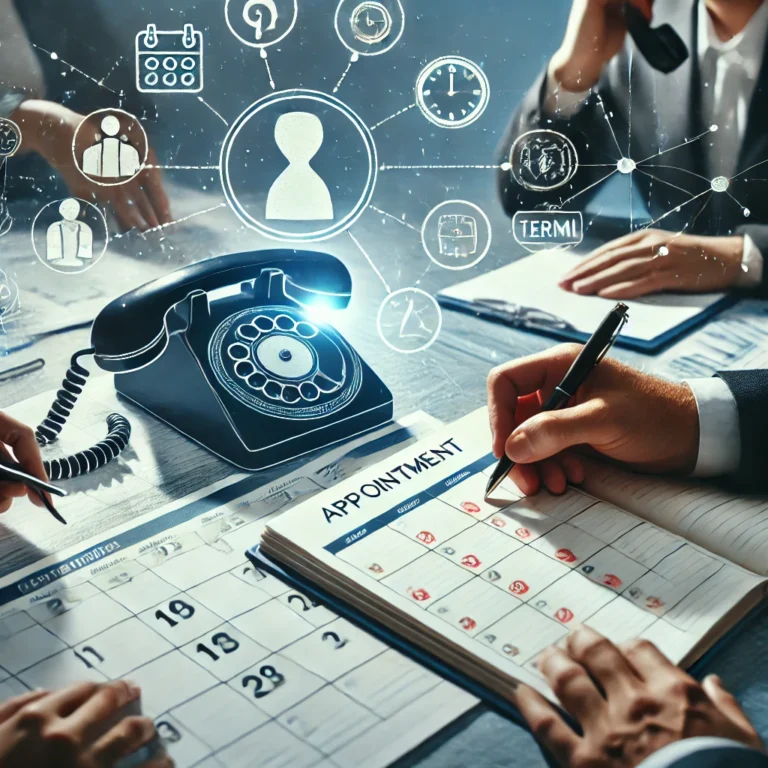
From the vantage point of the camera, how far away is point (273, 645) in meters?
0.54

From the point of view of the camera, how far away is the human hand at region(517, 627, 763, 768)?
462mm

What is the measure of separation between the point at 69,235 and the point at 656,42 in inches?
30.3

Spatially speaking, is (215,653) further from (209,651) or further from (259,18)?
(259,18)

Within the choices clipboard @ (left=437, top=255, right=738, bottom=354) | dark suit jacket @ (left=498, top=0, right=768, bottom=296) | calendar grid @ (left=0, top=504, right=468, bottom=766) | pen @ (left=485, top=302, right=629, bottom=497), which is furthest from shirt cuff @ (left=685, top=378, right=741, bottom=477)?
dark suit jacket @ (left=498, top=0, right=768, bottom=296)

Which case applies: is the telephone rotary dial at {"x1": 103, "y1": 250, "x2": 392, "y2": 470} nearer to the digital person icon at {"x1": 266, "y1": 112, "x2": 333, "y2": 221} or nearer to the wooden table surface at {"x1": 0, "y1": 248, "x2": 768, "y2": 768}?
the wooden table surface at {"x1": 0, "y1": 248, "x2": 768, "y2": 768}

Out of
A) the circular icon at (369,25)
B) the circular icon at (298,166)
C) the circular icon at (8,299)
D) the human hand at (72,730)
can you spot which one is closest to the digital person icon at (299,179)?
the circular icon at (298,166)

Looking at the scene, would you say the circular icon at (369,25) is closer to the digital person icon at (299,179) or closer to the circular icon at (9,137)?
Answer: the digital person icon at (299,179)

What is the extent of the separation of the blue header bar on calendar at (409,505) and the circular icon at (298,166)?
0.48 m

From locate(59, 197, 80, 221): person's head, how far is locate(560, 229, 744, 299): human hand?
0.60m

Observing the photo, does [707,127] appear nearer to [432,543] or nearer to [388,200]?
[388,200]

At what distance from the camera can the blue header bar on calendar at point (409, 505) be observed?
2.00ft

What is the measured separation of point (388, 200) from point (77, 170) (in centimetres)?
38

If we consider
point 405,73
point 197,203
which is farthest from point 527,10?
point 197,203

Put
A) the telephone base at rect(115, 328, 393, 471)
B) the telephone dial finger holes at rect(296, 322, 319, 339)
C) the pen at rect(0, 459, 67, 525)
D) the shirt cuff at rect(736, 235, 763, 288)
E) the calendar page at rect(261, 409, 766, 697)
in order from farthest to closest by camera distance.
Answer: the shirt cuff at rect(736, 235, 763, 288) < the telephone dial finger holes at rect(296, 322, 319, 339) < the telephone base at rect(115, 328, 393, 471) < the pen at rect(0, 459, 67, 525) < the calendar page at rect(261, 409, 766, 697)
